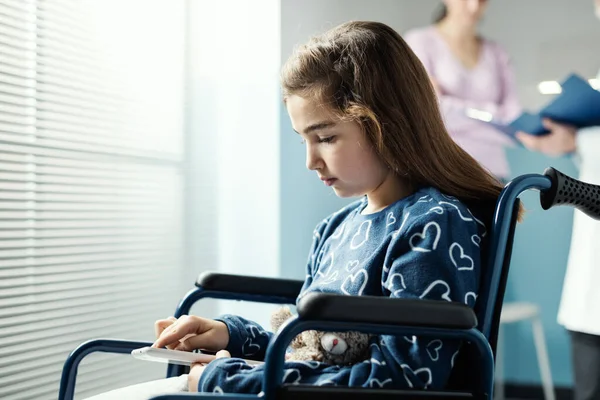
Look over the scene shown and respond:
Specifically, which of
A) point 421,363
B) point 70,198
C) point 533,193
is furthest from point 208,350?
point 533,193

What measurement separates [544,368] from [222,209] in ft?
4.66

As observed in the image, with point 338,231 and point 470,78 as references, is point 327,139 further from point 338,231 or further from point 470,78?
point 470,78

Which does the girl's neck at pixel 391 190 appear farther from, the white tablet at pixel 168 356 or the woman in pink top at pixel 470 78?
the woman in pink top at pixel 470 78

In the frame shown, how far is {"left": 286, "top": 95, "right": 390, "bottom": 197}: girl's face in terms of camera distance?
118 centimetres

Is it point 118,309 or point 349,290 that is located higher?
point 349,290

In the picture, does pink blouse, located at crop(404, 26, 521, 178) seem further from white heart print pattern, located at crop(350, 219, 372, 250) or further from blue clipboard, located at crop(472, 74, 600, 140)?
white heart print pattern, located at crop(350, 219, 372, 250)

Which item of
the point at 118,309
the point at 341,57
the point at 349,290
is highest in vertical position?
the point at 341,57

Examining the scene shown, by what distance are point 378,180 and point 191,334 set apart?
0.40 m

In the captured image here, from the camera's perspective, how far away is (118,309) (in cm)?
221

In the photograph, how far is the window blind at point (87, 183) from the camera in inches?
70.6

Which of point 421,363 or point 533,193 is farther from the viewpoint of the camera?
point 533,193

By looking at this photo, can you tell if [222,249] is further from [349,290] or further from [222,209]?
[349,290]

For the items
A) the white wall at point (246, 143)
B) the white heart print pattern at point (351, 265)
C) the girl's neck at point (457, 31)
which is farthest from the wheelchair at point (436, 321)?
the girl's neck at point (457, 31)

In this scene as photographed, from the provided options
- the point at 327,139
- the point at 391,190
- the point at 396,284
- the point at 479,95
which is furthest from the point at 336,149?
the point at 479,95
